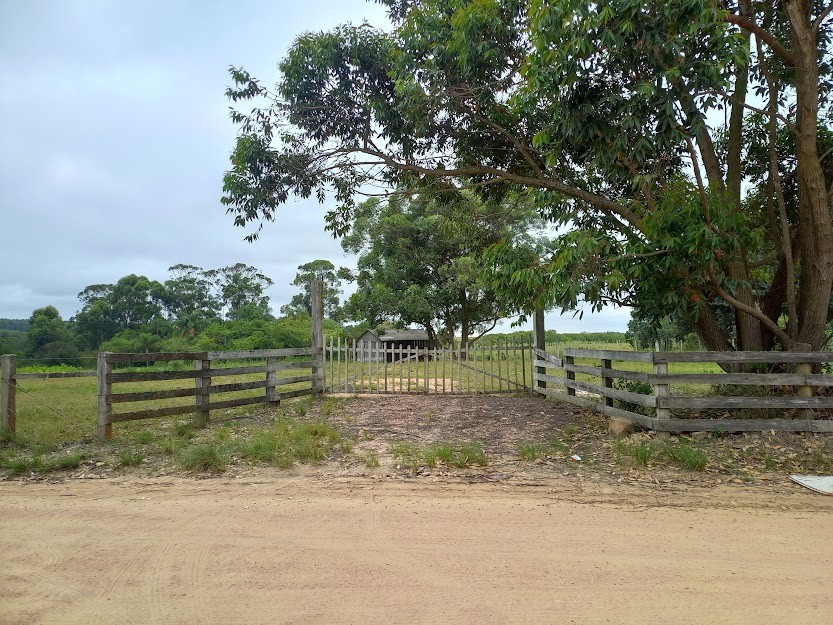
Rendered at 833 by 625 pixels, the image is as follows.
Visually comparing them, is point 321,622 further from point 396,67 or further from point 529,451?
point 396,67

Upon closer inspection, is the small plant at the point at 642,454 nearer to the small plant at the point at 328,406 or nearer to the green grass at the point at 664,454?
the green grass at the point at 664,454

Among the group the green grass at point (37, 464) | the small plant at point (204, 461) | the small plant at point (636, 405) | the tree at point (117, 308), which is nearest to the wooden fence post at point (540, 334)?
the small plant at point (636, 405)

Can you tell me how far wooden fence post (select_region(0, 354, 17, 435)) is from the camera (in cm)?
830

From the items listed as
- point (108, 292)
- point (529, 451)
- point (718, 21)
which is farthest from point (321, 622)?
point (108, 292)

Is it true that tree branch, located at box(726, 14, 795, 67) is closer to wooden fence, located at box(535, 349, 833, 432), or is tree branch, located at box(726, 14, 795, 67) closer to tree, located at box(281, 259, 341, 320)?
wooden fence, located at box(535, 349, 833, 432)

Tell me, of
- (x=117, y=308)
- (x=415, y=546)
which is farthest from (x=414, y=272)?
(x=415, y=546)

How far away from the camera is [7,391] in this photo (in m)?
8.33

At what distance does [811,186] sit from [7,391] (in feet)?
41.5

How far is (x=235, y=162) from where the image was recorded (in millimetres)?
11000

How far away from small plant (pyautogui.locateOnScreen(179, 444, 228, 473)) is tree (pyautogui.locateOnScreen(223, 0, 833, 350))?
499cm

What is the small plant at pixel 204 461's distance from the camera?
6836mm

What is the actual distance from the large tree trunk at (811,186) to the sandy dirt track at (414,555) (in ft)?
13.3

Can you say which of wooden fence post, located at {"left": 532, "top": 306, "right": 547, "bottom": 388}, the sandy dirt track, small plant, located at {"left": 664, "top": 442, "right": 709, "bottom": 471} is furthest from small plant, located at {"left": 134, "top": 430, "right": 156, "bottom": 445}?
wooden fence post, located at {"left": 532, "top": 306, "right": 547, "bottom": 388}

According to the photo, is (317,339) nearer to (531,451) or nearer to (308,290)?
(531,451)
